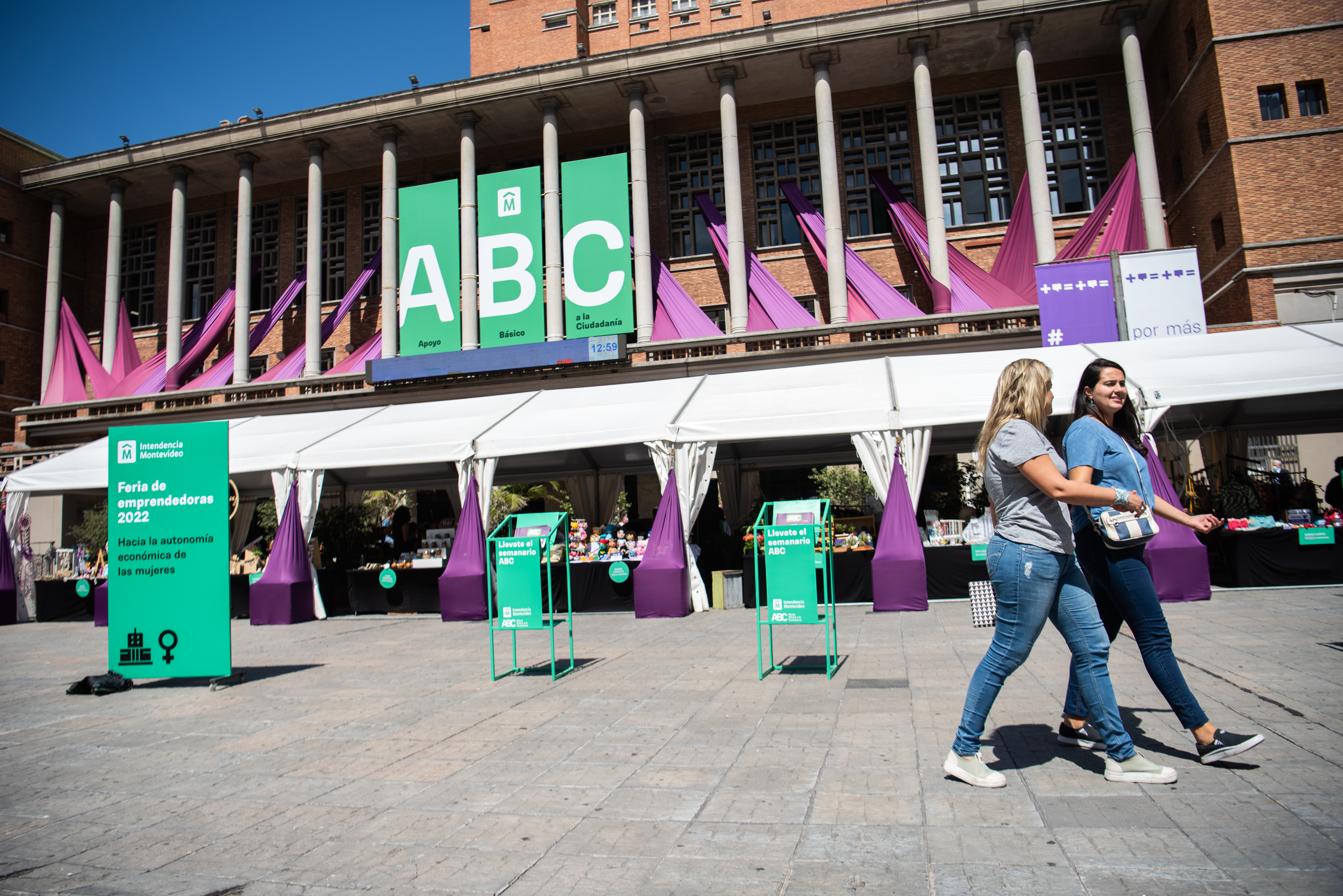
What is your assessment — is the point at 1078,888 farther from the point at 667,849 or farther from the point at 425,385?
the point at 425,385

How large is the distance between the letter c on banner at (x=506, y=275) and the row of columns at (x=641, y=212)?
2.50ft

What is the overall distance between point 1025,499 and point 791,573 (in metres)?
3.36

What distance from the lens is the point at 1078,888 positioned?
111 inches

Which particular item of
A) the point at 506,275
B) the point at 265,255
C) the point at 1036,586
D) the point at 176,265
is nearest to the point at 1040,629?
the point at 1036,586

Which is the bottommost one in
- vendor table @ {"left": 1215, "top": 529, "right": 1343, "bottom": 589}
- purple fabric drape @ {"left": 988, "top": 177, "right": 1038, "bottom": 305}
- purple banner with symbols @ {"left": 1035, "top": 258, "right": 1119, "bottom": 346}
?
vendor table @ {"left": 1215, "top": 529, "right": 1343, "bottom": 589}

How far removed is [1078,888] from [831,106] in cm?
2293

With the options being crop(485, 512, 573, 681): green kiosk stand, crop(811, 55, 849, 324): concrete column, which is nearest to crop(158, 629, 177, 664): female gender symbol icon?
crop(485, 512, 573, 681): green kiosk stand

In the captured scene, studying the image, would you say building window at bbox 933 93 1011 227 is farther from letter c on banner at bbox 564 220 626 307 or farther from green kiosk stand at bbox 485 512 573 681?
green kiosk stand at bbox 485 512 573 681

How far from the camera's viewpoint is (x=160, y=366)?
88.6ft

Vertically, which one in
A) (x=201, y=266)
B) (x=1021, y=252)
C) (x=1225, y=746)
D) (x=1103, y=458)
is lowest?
(x=1225, y=746)

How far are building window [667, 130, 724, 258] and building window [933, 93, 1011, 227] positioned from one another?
256 inches

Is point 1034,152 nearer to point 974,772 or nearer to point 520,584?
point 520,584

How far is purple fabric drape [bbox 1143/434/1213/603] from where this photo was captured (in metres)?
11.2

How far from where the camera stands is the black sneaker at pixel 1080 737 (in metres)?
4.45
